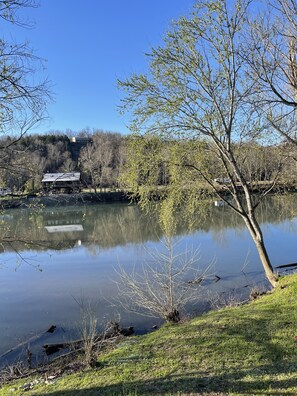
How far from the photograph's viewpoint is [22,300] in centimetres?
1264

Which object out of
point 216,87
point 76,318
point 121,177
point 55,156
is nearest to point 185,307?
point 76,318

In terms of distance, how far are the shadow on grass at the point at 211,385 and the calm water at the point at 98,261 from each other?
2.24 metres

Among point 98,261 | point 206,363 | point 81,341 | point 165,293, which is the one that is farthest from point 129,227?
point 206,363

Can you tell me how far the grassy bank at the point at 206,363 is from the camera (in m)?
4.16

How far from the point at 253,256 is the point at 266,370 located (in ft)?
41.1

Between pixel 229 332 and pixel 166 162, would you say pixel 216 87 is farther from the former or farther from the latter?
pixel 229 332

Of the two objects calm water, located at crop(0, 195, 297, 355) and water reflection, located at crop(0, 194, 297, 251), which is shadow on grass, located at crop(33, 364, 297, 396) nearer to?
calm water, located at crop(0, 195, 297, 355)

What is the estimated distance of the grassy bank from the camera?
4.16m

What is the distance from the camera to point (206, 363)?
4.93 meters

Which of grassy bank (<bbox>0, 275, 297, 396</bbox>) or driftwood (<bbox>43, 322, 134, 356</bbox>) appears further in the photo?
driftwood (<bbox>43, 322, 134, 356</bbox>)

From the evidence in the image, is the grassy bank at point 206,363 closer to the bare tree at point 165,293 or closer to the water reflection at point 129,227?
the bare tree at point 165,293

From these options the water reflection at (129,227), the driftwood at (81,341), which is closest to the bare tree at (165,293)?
the driftwood at (81,341)

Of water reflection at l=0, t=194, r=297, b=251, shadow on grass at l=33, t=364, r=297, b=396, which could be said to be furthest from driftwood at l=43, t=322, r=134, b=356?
water reflection at l=0, t=194, r=297, b=251

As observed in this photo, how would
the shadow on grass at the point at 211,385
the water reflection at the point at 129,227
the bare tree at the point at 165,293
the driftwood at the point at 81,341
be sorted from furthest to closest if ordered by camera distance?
the water reflection at the point at 129,227 → the bare tree at the point at 165,293 → the driftwood at the point at 81,341 → the shadow on grass at the point at 211,385
